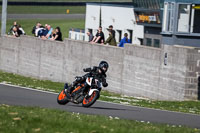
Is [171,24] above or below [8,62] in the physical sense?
above

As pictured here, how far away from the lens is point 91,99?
16312mm

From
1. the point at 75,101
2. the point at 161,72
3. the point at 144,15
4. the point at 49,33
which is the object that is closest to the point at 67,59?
the point at 49,33

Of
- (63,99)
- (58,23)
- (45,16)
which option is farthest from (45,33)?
(45,16)

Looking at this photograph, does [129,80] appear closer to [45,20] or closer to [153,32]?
[153,32]

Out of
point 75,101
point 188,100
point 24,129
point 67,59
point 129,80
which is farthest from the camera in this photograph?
point 67,59

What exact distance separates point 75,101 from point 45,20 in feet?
182

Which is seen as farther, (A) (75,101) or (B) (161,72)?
(B) (161,72)

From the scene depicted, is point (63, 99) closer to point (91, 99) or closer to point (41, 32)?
point (91, 99)

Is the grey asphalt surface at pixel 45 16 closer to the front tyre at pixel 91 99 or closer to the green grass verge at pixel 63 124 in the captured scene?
the front tyre at pixel 91 99

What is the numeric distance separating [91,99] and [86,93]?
0.49m

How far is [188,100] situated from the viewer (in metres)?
23.3

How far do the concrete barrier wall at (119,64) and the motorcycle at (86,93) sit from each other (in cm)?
725

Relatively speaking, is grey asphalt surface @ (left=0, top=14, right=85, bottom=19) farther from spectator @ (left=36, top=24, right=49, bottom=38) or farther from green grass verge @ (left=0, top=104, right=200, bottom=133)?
green grass verge @ (left=0, top=104, right=200, bottom=133)

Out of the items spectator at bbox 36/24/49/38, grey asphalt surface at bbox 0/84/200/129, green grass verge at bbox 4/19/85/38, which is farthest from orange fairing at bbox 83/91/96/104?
green grass verge at bbox 4/19/85/38
